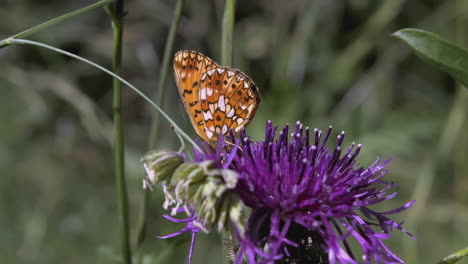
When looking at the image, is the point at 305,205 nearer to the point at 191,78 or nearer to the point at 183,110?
the point at 191,78

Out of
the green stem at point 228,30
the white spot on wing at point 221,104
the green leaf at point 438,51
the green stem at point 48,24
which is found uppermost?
the green stem at point 228,30

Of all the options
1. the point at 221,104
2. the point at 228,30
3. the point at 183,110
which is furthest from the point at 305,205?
the point at 183,110

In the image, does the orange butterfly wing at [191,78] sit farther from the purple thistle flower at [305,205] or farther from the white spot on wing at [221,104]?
the purple thistle flower at [305,205]

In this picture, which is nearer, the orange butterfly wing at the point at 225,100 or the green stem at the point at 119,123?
the green stem at the point at 119,123

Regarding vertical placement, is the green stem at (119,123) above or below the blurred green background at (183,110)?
below

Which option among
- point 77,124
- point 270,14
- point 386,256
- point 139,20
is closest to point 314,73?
point 270,14

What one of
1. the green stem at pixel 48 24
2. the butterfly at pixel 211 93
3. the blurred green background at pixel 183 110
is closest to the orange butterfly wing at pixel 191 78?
the butterfly at pixel 211 93

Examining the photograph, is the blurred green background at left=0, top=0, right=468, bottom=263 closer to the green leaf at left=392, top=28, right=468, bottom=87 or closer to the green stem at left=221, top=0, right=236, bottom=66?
the green stem at left=221, top=0, right=236, bottom=66

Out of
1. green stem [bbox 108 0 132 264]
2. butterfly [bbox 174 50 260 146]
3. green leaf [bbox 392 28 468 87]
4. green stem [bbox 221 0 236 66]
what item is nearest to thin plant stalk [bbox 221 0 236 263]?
green stem [bbox 221 0 236 66]
